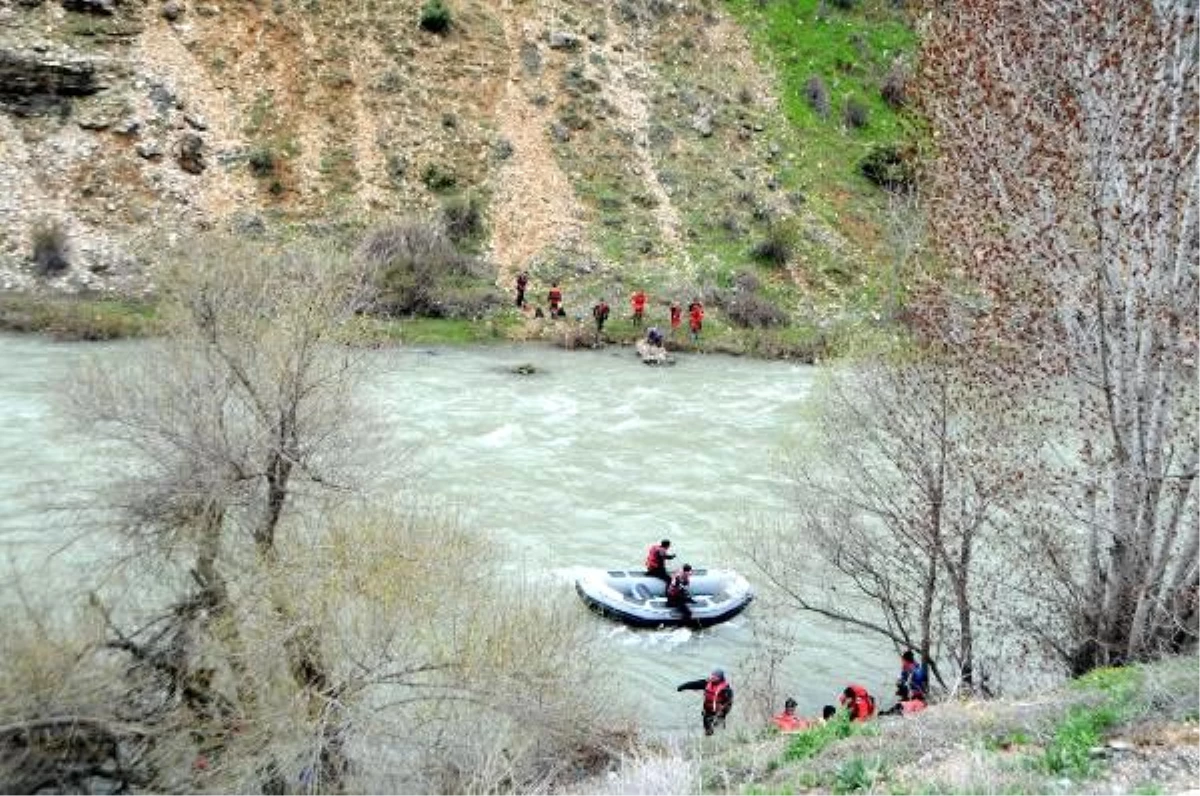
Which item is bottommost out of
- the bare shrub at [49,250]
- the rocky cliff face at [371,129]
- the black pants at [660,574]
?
the black pants at [660,574]

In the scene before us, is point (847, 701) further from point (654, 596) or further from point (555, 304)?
point (555, 304)

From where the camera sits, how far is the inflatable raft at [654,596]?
17109 mm

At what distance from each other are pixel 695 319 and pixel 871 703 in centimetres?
2303

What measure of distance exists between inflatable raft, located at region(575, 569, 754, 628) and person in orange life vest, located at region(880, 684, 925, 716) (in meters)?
3.62

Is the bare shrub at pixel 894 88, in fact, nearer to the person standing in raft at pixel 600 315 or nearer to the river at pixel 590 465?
the river at pixel 590 465

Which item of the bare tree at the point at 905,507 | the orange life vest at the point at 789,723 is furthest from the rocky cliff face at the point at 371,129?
the orange life vest at the point at 789,723

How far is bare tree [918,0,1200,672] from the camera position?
41.0ft

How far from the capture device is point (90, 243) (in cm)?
3409

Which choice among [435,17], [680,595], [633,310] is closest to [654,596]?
[680,595]

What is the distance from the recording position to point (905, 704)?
13203 mm

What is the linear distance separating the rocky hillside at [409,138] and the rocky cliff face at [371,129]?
0.08 metres

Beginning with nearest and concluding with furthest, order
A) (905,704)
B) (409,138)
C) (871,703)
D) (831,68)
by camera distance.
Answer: (905,704) → (871,703) → (409,138) → (831,68)

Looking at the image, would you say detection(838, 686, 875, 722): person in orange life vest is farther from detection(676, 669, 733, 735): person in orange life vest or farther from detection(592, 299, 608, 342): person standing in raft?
detection(592, 299, 608, 342): person standing in raft

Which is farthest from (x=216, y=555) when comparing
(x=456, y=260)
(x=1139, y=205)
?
(x=456, y=260)
